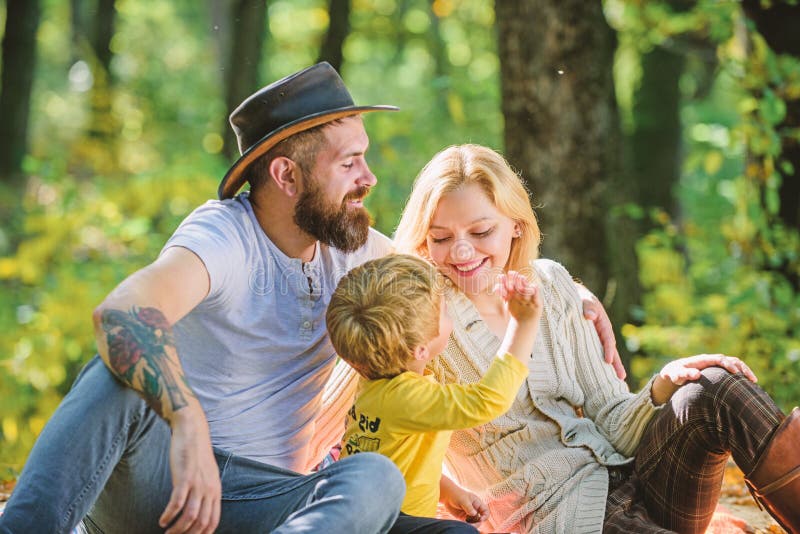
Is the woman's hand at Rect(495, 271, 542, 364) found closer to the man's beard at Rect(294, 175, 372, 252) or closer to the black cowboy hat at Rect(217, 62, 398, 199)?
the man's beard at Rect(294, 175, 372, 252)

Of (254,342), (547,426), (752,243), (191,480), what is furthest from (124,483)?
(752,243)

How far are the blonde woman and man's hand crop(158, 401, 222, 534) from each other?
0.96 metres

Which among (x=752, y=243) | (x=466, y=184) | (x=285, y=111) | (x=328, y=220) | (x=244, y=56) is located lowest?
(x=752, y=243)

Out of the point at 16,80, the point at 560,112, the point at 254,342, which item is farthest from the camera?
the point at 16,80

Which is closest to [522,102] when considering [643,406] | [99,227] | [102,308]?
[643,406]

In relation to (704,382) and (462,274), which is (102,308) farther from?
(704,382)

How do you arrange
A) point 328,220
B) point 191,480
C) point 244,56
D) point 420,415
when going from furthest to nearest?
point 244,56 → point 328,220 → point 420,415 → point 191,480

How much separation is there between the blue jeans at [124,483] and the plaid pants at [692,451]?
2.94ft

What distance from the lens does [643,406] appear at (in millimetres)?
2967

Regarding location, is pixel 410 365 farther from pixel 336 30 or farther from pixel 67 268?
pixel 336 30

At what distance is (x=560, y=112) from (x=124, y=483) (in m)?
3.35

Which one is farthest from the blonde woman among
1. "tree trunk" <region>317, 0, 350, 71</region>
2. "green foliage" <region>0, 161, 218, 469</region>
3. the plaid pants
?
"tree trunk" <region>317, 0, 350, 71</region>

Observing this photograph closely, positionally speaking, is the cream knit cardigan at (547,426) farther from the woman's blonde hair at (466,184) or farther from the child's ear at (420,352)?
the child's ear at (420,352)

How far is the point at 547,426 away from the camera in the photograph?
303 centimetres
